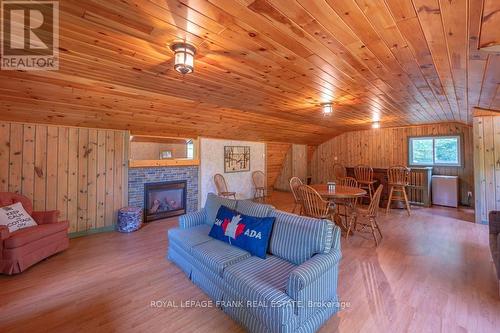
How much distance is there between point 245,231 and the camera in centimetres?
235

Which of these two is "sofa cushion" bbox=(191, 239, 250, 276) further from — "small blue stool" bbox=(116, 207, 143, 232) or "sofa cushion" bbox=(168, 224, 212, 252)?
"small blue stool" bbox=(116, 207, 143, 232)

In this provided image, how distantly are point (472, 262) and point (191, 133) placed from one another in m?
5.04

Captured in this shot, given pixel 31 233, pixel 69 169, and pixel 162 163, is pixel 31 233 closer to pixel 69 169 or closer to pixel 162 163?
pixel 69 169

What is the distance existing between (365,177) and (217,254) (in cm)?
484

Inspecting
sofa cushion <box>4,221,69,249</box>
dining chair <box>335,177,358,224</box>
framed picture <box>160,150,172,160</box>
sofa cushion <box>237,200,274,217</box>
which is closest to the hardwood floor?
sofa cushion <box>4,221,69,249</box>

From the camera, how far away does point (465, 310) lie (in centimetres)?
202

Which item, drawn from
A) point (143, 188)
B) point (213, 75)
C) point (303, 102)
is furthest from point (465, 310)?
point (143, 188)

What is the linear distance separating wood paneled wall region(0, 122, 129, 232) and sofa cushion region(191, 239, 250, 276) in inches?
106

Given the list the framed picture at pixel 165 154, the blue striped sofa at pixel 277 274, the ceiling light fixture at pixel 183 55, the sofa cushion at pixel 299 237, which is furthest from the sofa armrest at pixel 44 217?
the sofa cushion at pixel 299 237

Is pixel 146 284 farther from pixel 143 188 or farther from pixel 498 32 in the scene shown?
pixel 498 32

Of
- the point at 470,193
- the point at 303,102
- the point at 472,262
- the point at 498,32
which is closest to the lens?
the point at 498,32

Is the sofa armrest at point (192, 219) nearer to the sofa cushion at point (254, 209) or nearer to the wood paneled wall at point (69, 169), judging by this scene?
the sofa cushion at point (254, 209)

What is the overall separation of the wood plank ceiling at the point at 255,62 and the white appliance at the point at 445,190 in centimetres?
259

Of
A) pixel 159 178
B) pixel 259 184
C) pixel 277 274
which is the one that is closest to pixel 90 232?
pixel 159 178
